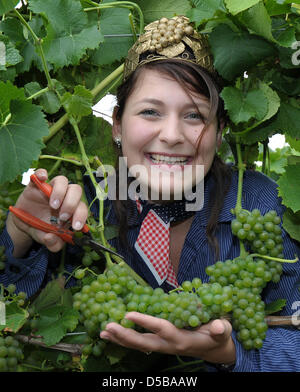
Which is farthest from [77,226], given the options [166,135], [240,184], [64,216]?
[240,184]

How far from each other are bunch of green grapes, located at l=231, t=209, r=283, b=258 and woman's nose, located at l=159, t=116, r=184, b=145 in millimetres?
187

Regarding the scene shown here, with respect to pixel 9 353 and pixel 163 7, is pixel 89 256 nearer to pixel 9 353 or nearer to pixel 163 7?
pixel 9 353

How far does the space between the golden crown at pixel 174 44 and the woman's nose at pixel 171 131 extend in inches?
5.2

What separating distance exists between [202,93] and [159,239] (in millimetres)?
310

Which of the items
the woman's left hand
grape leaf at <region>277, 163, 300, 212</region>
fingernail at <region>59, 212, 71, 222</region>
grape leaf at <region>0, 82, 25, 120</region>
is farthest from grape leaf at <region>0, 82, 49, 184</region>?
grape leaf at <region>277, 163, 300, 212</region>

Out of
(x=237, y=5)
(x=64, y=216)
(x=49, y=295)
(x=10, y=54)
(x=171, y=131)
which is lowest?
(x=49, y=295)

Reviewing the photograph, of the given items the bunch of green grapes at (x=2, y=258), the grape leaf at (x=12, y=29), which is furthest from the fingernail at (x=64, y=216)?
the grape leaf at (x=12, y=29)

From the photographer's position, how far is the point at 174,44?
1.09 metres

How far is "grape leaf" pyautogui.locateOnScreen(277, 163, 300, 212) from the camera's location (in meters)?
1.05

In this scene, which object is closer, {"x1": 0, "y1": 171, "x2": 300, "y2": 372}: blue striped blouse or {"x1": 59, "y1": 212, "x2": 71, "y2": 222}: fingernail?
{"x1": 59, "y1": 212, "x2": 71, "y2": 222}: fingernail

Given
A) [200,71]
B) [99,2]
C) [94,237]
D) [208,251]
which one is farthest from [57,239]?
[99,2]

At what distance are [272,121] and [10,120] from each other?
52cm

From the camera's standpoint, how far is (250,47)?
104 cm

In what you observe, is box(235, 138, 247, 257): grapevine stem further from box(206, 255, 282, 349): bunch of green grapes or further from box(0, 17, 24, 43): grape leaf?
box(0, 17, 24, 43): grape leaf
